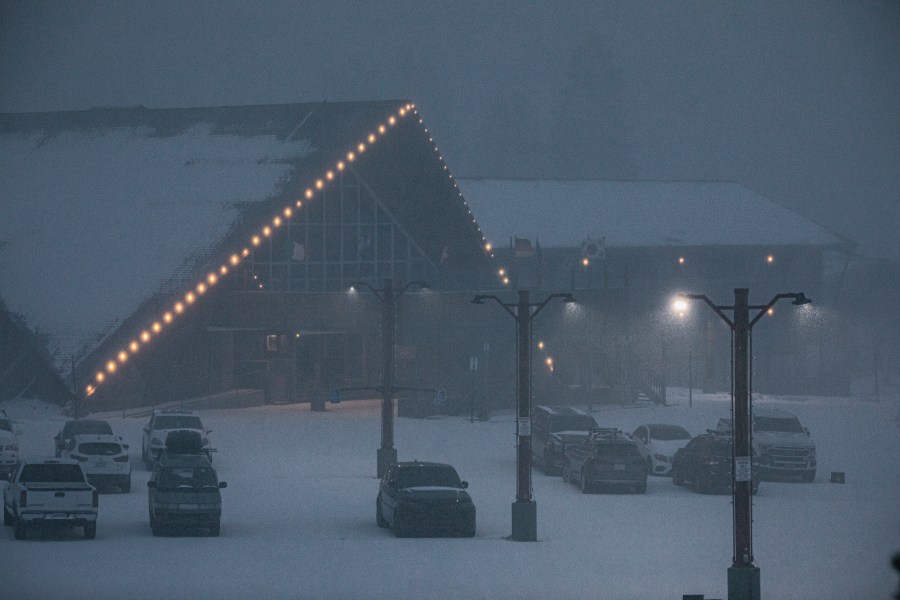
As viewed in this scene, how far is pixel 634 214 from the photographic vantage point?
93938mm

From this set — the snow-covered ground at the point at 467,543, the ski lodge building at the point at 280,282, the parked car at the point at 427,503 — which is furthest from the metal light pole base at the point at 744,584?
the ski lodge building at the point at 280,282

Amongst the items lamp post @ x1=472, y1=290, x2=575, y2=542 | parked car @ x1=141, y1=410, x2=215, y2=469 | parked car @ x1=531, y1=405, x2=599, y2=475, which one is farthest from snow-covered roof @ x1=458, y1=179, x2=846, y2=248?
lamp post @ x1=472, y1=290, x2=575, y2=542

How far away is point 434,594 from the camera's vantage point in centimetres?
2434

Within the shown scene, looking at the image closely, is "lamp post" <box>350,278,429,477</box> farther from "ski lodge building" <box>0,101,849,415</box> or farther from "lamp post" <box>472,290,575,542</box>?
"ski lodge building" <box>0,101,849,415</box>

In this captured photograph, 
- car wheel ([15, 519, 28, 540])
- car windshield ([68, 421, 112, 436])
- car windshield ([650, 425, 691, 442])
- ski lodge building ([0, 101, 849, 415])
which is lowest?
car wheel ([15, 519, 28, 540])

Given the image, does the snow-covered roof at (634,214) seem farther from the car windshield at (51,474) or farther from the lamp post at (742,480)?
the lamp post at (742,480)

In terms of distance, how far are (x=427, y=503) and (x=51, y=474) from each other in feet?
28.2

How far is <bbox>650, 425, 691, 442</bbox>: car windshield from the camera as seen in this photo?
157 feet

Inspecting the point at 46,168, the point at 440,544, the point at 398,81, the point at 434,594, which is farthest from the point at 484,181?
the point at 398,81

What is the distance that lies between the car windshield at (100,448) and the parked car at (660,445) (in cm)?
1758

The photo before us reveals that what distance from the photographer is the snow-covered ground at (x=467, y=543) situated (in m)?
25.2

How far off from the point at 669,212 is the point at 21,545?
70099mm

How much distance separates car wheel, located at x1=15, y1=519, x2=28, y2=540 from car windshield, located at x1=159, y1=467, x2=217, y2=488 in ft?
10.3

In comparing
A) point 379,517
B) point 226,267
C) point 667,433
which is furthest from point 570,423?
point 226,267
